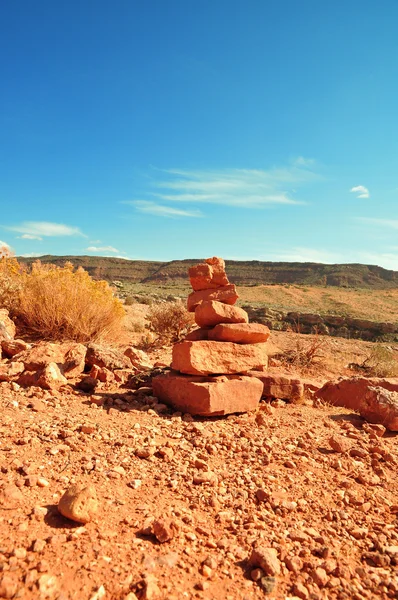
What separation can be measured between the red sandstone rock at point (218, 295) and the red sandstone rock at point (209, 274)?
0.29 feet

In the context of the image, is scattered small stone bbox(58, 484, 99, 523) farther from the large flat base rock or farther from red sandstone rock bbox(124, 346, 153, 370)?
red sandstone rock bbox(124, 346, 153, 370)

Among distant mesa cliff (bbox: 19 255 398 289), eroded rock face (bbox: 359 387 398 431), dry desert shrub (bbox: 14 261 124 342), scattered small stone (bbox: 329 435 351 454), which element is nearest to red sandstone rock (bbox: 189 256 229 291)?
eroded rock face (bbox: 359 387 398 431)

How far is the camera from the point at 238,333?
5.20 meters

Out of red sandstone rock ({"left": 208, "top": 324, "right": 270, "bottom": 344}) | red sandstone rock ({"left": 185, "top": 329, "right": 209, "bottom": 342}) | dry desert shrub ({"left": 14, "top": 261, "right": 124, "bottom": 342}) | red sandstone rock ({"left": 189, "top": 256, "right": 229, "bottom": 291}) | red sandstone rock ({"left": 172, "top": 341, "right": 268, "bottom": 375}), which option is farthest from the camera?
dry desert shrub ({"left": 14, "top": 261, "right": 124, "bottom": 342})

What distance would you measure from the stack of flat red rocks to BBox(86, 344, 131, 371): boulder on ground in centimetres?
95

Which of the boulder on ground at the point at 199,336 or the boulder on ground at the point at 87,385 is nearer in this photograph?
the boulder on ground at the point at 87,385

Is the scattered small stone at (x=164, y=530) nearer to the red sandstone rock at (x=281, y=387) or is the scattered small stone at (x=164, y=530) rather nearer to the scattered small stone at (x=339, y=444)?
the scattered small stone at (x=339, y=444)

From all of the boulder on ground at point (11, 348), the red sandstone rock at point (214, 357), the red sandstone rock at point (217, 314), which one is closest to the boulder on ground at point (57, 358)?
the boulder on ground at point (11, 348)

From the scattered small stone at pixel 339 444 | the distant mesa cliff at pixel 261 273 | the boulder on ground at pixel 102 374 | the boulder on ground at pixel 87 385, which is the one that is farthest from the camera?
the distant mesa cliff at pixel 261 273

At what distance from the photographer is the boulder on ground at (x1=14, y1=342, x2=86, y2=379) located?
5133mm

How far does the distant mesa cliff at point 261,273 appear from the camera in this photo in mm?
59812

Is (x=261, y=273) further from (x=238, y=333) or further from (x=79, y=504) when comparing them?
(x=79, y=504)

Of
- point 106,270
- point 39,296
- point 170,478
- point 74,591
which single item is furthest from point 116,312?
point 106,270

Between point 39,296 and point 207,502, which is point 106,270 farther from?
point 207,502
